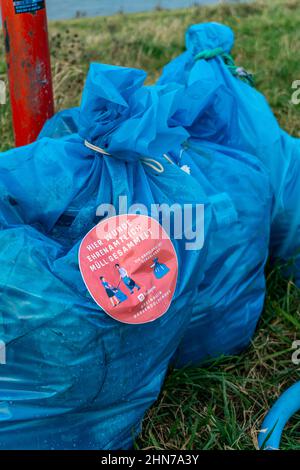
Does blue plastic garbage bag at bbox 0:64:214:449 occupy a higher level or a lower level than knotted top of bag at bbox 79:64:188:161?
lower

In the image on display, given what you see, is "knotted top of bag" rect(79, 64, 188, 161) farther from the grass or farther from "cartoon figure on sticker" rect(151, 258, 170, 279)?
the grass

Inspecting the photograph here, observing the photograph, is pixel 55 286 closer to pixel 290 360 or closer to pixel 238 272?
pixel 238 272

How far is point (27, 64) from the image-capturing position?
179cm

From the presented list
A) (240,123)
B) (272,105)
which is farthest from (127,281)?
(272,105)

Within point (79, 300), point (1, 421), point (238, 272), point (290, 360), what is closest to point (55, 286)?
point (79, 300)

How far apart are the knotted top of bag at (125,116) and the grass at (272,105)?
0.62m

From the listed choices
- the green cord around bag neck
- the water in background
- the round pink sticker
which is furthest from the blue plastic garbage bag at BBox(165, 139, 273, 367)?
the water in background

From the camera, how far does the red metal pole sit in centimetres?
174

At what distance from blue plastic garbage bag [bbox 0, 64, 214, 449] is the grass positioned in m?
0.19

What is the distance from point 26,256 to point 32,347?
180mm

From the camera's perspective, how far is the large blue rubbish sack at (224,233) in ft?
5.37

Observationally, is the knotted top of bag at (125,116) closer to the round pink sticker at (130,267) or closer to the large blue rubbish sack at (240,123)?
the round pink sticker at (130,267)

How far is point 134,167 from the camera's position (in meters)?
1.48

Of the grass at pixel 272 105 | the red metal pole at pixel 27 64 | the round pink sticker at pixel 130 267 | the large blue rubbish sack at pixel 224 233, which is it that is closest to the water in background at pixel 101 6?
the grass at pixel 272 105
